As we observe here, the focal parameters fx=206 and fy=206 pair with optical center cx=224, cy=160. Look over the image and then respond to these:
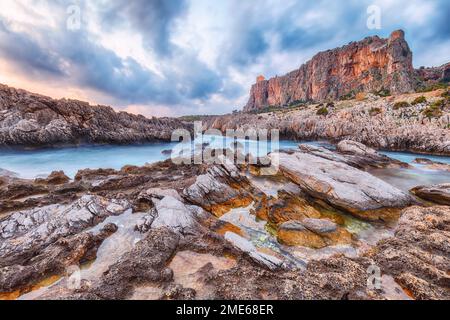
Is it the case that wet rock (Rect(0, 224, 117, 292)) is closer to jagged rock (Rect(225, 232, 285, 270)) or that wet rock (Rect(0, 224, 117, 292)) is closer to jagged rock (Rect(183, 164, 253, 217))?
jagged rock (Rect(183, 164, 253, 217))

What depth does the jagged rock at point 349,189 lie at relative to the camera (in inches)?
332

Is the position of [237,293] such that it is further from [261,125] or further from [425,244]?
[261,125]

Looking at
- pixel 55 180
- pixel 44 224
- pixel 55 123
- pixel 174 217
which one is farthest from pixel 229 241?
pixel 55 123

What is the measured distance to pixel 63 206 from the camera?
7906 mm

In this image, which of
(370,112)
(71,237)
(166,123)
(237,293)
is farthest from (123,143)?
(370,112)

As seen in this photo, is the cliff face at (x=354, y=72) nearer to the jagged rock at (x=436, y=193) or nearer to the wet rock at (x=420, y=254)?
the jagged rock at (x=436, y=193)

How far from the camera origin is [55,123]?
30266 millimetres

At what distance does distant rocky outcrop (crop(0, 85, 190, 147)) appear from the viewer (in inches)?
1072

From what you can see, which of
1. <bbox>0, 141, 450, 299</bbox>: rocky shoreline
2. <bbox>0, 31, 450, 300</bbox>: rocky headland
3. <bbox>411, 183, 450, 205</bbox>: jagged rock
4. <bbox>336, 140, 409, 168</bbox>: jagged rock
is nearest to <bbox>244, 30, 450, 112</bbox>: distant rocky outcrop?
<bbox>336, 140, 409, 168</bbox>: jagged rock

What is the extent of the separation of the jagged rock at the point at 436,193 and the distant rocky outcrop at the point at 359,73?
9225 cm

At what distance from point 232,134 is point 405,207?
5535cm

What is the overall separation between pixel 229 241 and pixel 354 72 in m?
136

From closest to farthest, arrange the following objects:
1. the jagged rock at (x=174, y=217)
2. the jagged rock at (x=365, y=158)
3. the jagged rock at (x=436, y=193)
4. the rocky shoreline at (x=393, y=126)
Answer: the jagged rock at (x=174, y=217) < the jagged rock at (x=436, y=193) < the jagged rock at (x=365, y=158) < the rocky shoreline at (x=393, y=126)

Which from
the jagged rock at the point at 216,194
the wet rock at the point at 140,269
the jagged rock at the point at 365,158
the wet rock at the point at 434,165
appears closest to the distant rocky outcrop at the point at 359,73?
the wet rock at the point at 434,165
